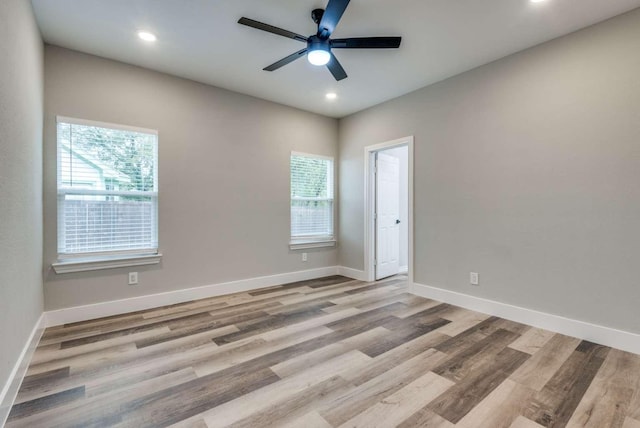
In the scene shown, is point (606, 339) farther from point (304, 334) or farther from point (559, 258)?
point (304, 334)

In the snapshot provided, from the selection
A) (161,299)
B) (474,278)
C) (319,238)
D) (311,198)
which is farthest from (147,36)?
(474,278)

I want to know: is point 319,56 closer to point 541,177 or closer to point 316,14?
point 316,14

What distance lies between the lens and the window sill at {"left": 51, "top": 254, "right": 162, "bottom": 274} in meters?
2.84

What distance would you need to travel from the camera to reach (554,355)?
7.40ft

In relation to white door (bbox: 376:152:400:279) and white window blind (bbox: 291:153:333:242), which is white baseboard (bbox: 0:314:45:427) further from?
white door (bbox: 376:152:400:279)

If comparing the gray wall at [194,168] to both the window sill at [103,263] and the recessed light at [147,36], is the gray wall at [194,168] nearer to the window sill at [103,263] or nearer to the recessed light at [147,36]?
the window sill at [103,263]

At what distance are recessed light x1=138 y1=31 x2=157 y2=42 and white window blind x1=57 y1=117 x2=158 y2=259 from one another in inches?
37.0

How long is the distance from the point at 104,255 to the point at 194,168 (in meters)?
1.34

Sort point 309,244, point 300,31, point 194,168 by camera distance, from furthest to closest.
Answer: point 309,244 → point 194,168 → point 300,31

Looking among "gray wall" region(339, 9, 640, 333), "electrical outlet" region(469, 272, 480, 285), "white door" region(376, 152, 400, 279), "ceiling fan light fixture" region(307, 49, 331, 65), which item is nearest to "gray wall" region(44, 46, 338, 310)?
"white door" region(376, 152, 400, 279)

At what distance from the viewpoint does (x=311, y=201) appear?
188 inches

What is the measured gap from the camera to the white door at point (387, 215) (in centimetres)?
468

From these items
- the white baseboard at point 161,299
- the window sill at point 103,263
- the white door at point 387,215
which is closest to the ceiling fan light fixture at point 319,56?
the white door at point 387,215

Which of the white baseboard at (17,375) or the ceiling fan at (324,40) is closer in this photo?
the white baseboard at (17,375)
